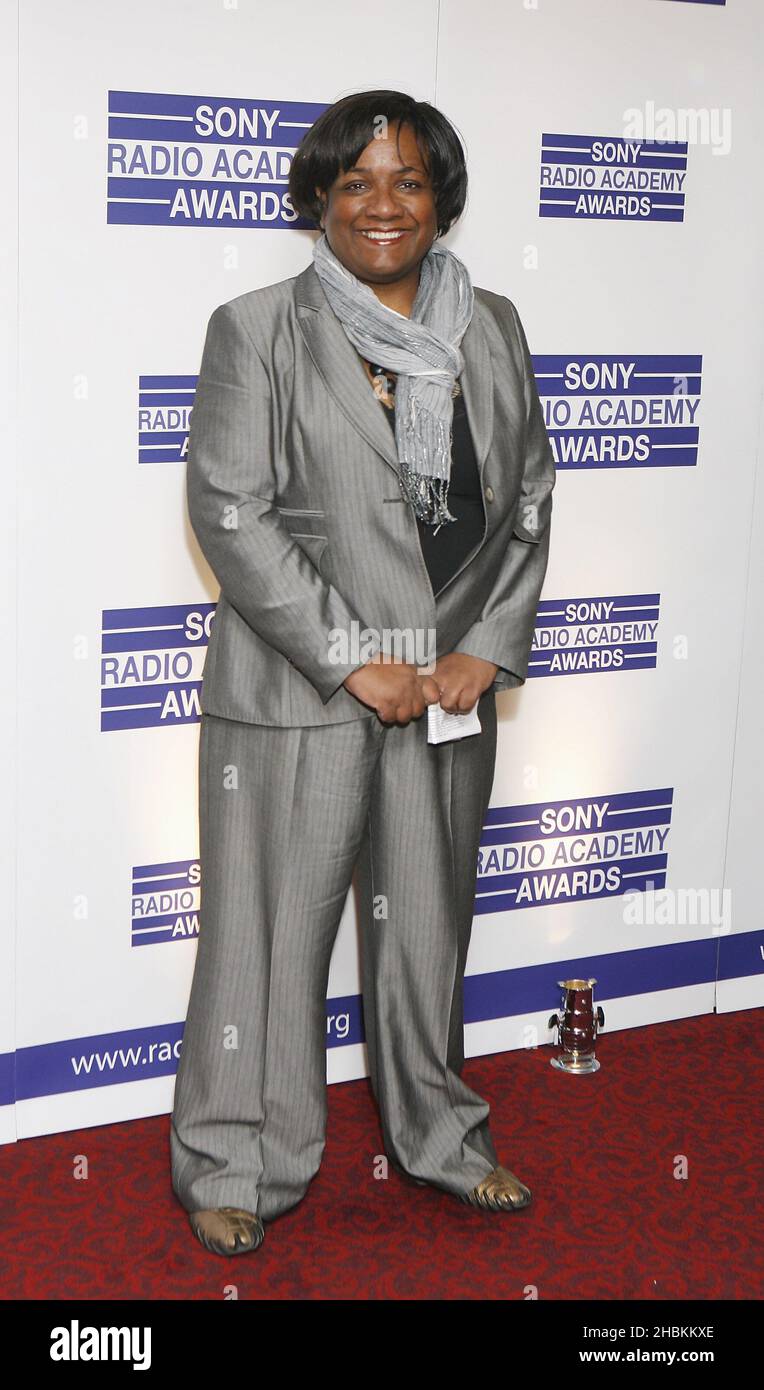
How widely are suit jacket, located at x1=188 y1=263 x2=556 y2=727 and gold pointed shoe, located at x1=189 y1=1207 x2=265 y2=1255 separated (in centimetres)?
91

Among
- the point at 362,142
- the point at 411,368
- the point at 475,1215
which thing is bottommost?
the point at 475,1215

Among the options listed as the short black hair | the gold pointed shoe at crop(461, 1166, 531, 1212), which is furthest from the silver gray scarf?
the gold pointed shoe at crop(461, 1166, 531, 1212)

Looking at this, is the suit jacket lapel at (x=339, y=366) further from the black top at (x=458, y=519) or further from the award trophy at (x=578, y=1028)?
the award trophy at (x=578, y=1028)

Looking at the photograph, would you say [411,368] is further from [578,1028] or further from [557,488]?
[578,1028]

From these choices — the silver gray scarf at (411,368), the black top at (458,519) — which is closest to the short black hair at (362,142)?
the silver gray scarf at (411,368)

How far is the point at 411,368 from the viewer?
9.37 ft

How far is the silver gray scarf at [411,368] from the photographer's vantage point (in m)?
2.85

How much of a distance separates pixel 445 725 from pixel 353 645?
0.83ft

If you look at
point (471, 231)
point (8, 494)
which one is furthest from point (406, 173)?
point (8, 494)

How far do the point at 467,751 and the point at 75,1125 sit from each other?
47.0 inches

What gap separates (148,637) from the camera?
3369 mm

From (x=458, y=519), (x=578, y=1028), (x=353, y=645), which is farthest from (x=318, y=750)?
(x=578, y=1028)
